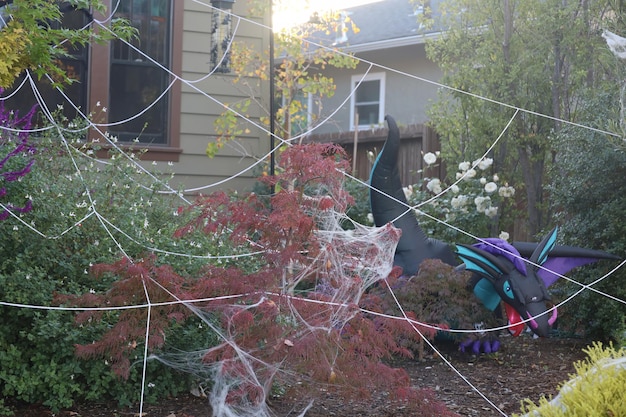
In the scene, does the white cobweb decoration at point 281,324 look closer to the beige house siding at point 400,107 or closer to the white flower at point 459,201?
the white flower at point 459,201

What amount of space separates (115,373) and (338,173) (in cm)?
170

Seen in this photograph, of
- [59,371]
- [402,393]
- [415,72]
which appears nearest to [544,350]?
[402,393]

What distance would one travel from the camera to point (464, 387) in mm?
5965

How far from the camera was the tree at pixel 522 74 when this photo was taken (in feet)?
27.7

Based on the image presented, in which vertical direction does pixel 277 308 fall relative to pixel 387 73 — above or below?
below

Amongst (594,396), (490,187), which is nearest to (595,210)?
(490,187)

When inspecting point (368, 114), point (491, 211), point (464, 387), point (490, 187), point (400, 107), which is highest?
point (400, 107)

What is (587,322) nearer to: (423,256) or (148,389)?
(423,256)

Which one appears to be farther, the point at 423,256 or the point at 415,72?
the point at 415,72

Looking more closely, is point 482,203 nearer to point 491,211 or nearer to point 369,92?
point 491,211

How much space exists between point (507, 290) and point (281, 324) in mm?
2457

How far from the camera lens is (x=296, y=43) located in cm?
1175

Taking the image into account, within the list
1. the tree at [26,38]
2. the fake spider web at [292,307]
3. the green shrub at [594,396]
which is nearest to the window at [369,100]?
the fake spider web at [292,307]

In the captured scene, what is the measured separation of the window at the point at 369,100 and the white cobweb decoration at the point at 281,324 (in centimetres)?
1239
